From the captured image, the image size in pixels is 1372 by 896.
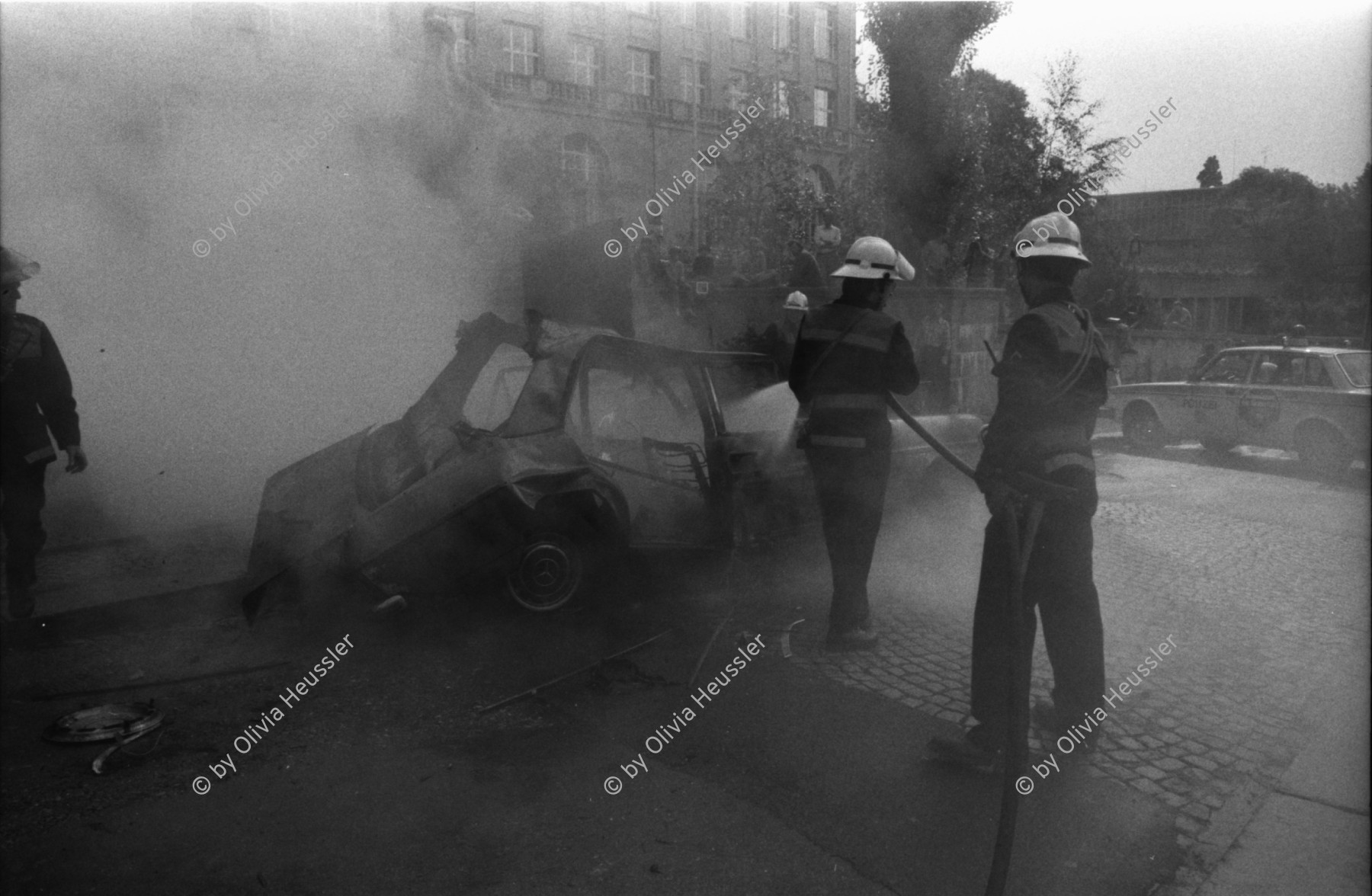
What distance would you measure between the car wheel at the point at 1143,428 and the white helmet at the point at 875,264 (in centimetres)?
778

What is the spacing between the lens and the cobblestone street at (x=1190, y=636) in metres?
3.19

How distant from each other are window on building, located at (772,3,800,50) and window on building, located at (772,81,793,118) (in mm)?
1040

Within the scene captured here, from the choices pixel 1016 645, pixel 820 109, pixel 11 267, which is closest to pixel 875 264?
pixel 1016 645

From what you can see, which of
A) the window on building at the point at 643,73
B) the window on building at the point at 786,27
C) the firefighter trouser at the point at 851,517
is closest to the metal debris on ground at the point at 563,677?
the firefighter trouser at the point at 851,517

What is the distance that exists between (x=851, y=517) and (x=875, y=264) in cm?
113

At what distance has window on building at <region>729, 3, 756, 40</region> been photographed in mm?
11837

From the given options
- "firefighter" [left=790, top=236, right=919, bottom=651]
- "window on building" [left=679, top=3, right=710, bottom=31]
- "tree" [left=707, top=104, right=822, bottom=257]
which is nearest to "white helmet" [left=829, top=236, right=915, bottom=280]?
"firefighter" [left=790, top=236, right=919, bottom=651]

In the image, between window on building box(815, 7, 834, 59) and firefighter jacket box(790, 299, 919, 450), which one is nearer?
firefighter jacket box(790, 299, 919, 450)

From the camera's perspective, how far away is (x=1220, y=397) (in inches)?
391

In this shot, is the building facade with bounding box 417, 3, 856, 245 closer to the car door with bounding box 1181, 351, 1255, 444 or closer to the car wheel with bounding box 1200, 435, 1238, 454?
the car door with bounding box 1181, 351, 1255, 444

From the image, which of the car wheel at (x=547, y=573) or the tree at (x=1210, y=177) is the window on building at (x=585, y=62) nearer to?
the car wheel at (x=547, y=573)

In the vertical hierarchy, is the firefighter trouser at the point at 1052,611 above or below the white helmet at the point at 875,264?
below

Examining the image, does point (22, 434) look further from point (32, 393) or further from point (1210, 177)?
point (1210, 177)

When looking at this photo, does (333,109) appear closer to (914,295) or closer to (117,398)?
(117,398)
